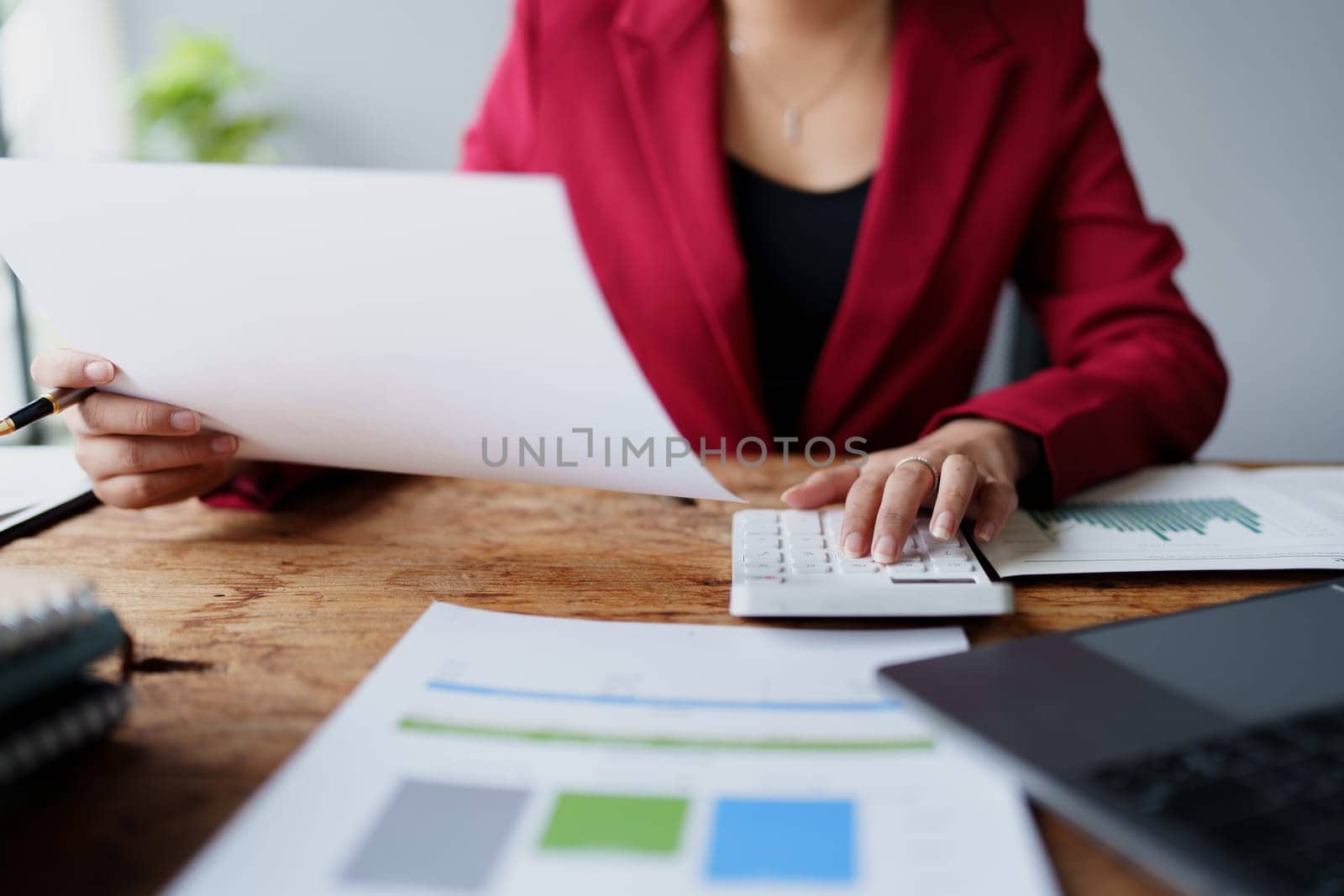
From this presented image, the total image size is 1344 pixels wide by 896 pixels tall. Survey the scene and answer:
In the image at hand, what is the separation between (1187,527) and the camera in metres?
0.61

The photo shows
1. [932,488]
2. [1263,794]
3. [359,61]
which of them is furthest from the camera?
[359,61]

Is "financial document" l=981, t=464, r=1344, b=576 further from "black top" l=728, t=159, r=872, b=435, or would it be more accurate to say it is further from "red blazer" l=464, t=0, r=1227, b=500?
"black top" l=728, t=159, r=872, b=435

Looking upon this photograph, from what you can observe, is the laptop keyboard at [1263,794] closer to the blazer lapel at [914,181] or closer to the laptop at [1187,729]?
the laptop at [1187,729]

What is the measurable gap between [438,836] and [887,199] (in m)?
0.85

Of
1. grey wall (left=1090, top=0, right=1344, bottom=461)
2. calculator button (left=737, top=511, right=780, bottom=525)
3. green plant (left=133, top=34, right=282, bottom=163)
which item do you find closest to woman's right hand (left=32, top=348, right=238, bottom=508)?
calculator button (left=737, top=511, right=780, bottom=525)

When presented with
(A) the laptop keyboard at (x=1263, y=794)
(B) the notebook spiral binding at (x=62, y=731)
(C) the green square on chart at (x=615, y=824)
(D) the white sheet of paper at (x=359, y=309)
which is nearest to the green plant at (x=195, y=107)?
(D) the white sheet of paper at (x=359, y=309)

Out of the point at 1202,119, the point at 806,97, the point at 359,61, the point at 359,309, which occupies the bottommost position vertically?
the point at 359,309

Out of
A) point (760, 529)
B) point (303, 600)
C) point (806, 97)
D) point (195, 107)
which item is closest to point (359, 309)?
point (303, 600)

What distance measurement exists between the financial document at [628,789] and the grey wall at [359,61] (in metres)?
2.61

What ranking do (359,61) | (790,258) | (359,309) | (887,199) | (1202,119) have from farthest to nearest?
(359,61), (1202,119), (790,258), (887,199), (359,309)

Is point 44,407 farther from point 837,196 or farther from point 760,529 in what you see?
point 837,196

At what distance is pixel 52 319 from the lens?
557 mm

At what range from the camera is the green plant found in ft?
8.13

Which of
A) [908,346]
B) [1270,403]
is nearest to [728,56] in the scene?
[908,346]
